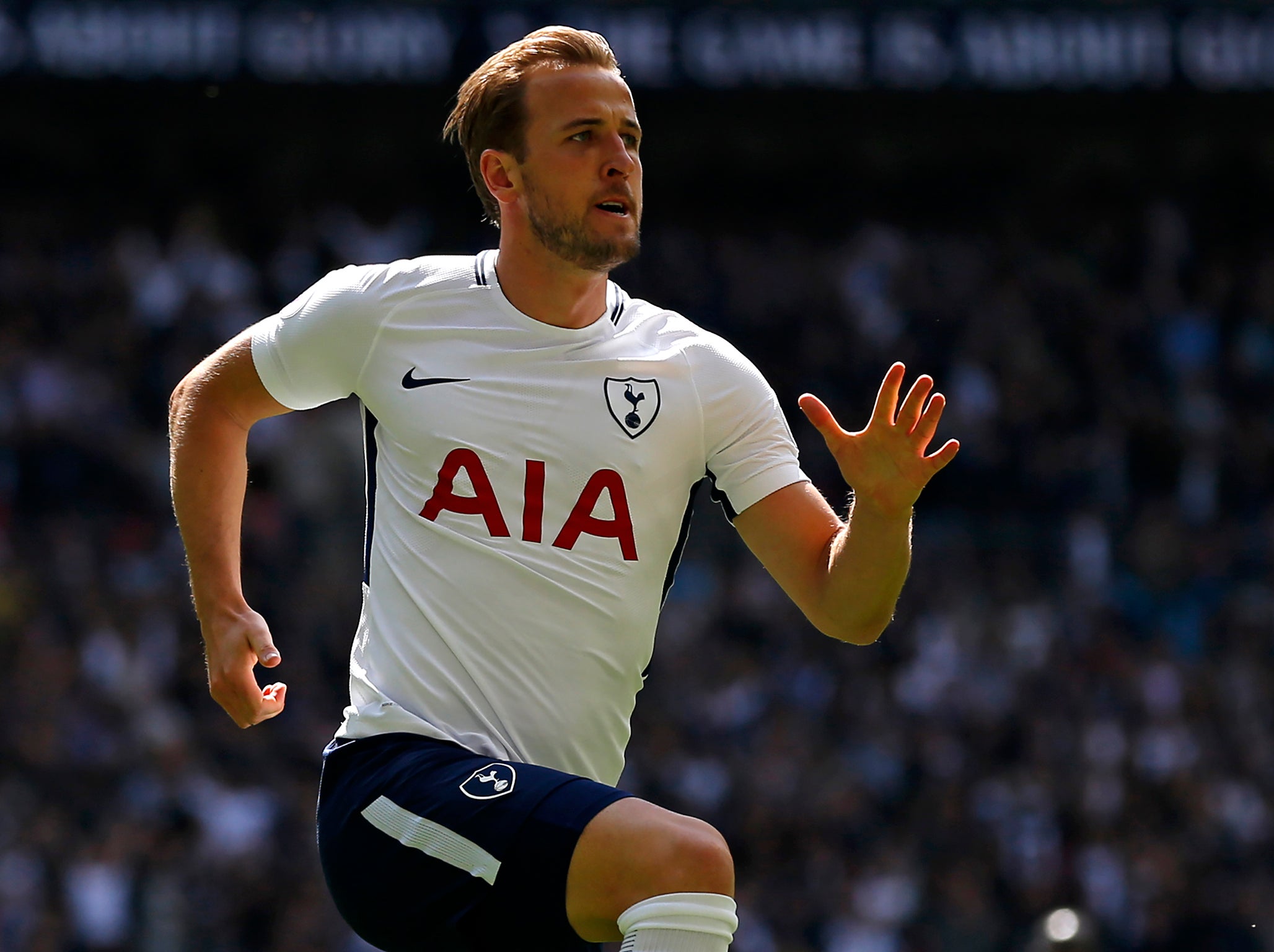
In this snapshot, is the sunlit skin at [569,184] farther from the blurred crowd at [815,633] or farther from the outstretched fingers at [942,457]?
the blurred crowd at [815,633]

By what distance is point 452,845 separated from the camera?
3145 millimetres

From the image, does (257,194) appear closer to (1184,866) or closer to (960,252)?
(960,252)

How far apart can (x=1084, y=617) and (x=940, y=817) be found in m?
2.31

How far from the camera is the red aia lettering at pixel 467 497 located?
3465 millimetres

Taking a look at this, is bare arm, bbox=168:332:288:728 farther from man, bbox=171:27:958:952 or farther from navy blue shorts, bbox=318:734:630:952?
navy blue shorts, bbox=318:734:630:952

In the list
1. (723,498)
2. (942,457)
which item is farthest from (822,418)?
(723,498)

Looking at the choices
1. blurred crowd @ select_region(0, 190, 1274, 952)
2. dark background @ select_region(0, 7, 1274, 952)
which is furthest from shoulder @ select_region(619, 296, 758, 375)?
blurred crowd @ select_region(0, 190, 1274, 952)

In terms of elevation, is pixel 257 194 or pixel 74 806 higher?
pixel 257 194

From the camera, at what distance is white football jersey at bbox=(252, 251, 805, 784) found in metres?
3.42

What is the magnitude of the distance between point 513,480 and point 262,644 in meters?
0.57

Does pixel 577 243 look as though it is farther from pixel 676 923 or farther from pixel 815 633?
pixel 815 633

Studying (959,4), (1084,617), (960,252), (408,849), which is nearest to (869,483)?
(408,849)

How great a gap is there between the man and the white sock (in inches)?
6.1

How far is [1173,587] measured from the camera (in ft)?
46.2
